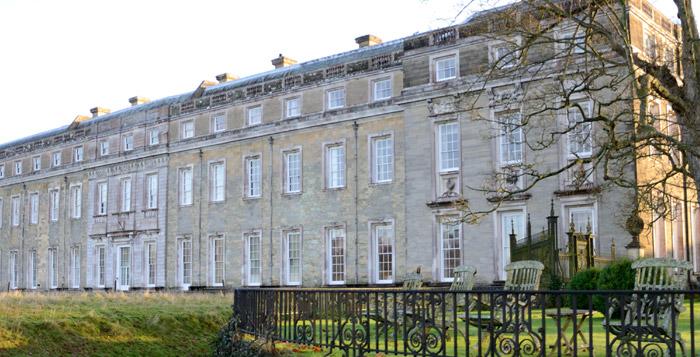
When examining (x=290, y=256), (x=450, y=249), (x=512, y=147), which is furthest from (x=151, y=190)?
(x=512, y=147)

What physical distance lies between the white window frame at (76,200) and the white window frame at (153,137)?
23.6ft

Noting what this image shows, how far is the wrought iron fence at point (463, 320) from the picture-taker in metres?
8.22

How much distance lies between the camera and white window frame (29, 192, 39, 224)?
51084 mm

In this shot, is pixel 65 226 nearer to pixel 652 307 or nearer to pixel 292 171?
pixel 292 171

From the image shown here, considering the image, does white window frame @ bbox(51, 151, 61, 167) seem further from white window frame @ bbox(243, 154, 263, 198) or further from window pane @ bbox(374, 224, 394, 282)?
window pane @ bbox(374, 224, 394, 282)

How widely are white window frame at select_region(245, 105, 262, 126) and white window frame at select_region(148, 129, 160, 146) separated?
7.02 m

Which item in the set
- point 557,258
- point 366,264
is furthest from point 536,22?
point 366,264

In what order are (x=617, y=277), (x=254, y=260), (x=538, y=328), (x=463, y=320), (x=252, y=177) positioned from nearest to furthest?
(x=463, y=320) → (x=538, y=328) → (x=617, y=277) → (x=254, y=260) → (x=252, y=177)

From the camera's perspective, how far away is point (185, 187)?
40906 millimetres

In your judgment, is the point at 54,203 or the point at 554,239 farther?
the point at 54,203

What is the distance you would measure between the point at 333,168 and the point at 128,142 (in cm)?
1572

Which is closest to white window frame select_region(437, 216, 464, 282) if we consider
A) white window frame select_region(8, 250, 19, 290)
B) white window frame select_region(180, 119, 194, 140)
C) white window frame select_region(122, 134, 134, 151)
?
white window frame select_region(180, 119, 194, 140)

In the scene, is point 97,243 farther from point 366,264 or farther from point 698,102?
point 698,102

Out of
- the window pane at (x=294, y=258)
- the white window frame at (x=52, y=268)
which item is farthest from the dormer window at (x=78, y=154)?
the window pane at (x=294, y=258)
